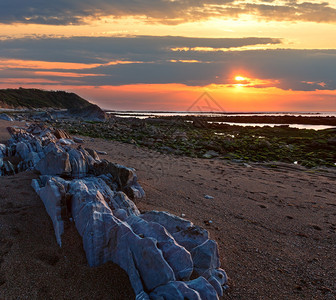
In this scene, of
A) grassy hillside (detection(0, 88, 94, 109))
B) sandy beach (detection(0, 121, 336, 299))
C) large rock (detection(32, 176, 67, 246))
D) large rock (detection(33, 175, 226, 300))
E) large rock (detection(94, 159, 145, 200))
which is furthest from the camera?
grassy hillside (detection(0, 88, 94, 109))

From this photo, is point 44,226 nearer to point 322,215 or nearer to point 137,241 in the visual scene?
point 137,241

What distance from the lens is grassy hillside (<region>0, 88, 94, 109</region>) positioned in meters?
89.8

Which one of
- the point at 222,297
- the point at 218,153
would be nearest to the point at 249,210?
the point at 222,297

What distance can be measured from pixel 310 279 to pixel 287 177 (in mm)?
7161

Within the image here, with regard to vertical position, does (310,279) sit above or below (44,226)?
below

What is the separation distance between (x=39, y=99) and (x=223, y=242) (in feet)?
386

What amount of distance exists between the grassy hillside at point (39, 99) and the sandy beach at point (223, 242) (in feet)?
273

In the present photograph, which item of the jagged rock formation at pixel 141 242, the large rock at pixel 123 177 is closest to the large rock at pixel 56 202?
the jagged rock formation at pixel 141 242

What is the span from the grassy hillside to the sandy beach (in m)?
83.4

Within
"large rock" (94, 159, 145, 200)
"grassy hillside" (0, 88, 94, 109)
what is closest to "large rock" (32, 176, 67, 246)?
"large rock" (94, 159, 145, 200)

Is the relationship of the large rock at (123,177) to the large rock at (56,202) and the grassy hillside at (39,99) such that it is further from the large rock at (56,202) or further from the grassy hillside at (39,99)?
the grassy hillside at (39,99)

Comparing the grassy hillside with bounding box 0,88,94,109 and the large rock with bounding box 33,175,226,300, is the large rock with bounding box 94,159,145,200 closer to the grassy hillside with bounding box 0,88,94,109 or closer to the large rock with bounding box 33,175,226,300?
the large rock with bounding box 33,175,226,300

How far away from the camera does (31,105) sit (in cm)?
9406

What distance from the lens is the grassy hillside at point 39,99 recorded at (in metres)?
89.8
